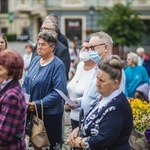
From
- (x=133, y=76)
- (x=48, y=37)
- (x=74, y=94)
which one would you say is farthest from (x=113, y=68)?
(x=133, y=76)

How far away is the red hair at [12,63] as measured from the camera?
4.22 metres

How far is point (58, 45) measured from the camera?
22.0ft

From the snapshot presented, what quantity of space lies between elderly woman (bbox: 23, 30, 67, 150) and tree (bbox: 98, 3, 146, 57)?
19.1 meters

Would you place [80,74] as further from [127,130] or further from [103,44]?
[127,130]

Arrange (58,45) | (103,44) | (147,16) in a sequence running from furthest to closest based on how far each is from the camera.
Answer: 1. (147,16)
2. (58,45)
3. (103,44)

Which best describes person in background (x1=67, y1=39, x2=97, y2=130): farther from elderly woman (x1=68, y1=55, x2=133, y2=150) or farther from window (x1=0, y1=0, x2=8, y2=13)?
window (x1=0, y1=0, x2=8, y2=13)

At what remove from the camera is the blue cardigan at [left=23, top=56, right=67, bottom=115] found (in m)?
5.85

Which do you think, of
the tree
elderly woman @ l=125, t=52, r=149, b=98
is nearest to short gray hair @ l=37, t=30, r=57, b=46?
elderly woman @ l=125, t=52, r=149, b=98

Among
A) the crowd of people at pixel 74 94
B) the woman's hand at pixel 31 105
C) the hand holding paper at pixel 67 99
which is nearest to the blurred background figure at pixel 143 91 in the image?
the crowd of people at pixel 74 94

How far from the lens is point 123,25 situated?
25.2m

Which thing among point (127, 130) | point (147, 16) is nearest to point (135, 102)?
point (127, 130)

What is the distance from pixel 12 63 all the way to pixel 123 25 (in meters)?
21.3

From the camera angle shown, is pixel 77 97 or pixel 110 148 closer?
pixel 110 148

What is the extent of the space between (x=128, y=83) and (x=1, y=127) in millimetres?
7181
